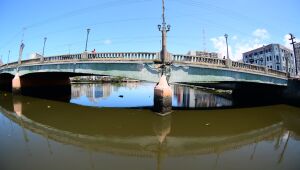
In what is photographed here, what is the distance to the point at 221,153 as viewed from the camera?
6.88 metres

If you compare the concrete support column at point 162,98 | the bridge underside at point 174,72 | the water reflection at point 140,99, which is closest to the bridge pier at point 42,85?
the water reflection at point 140,99

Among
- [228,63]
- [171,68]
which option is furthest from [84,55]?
[228,63]

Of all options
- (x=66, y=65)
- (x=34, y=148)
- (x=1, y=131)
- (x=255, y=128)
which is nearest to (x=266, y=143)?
(x=255, y=128)

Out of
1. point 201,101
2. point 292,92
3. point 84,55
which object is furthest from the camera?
point 201,101

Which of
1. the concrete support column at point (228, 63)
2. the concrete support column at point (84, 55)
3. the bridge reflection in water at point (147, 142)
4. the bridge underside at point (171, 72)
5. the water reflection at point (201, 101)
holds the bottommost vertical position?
the bridge reflection in water at point (147, 142)

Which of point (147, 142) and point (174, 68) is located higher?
point (174, 68)

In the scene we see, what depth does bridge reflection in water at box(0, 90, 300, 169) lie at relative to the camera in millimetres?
5789

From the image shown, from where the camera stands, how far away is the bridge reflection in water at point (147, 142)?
5789mm

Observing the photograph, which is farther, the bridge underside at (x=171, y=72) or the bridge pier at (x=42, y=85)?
the bridge pier at (x=42, y=85)

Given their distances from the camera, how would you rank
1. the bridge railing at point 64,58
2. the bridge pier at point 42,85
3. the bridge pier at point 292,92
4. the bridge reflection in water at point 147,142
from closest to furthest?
the bridge reflection in water at point 147,142, the bridge pier at point 292,92, the bridge railing at point 64,58, the bridge pier at point 42,85

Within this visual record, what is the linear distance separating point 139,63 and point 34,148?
365 inches

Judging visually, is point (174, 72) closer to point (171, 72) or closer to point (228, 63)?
point (171, 72)

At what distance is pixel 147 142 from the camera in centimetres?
779

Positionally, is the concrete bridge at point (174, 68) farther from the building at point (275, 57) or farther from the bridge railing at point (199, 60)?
the building at point (275, 57)
